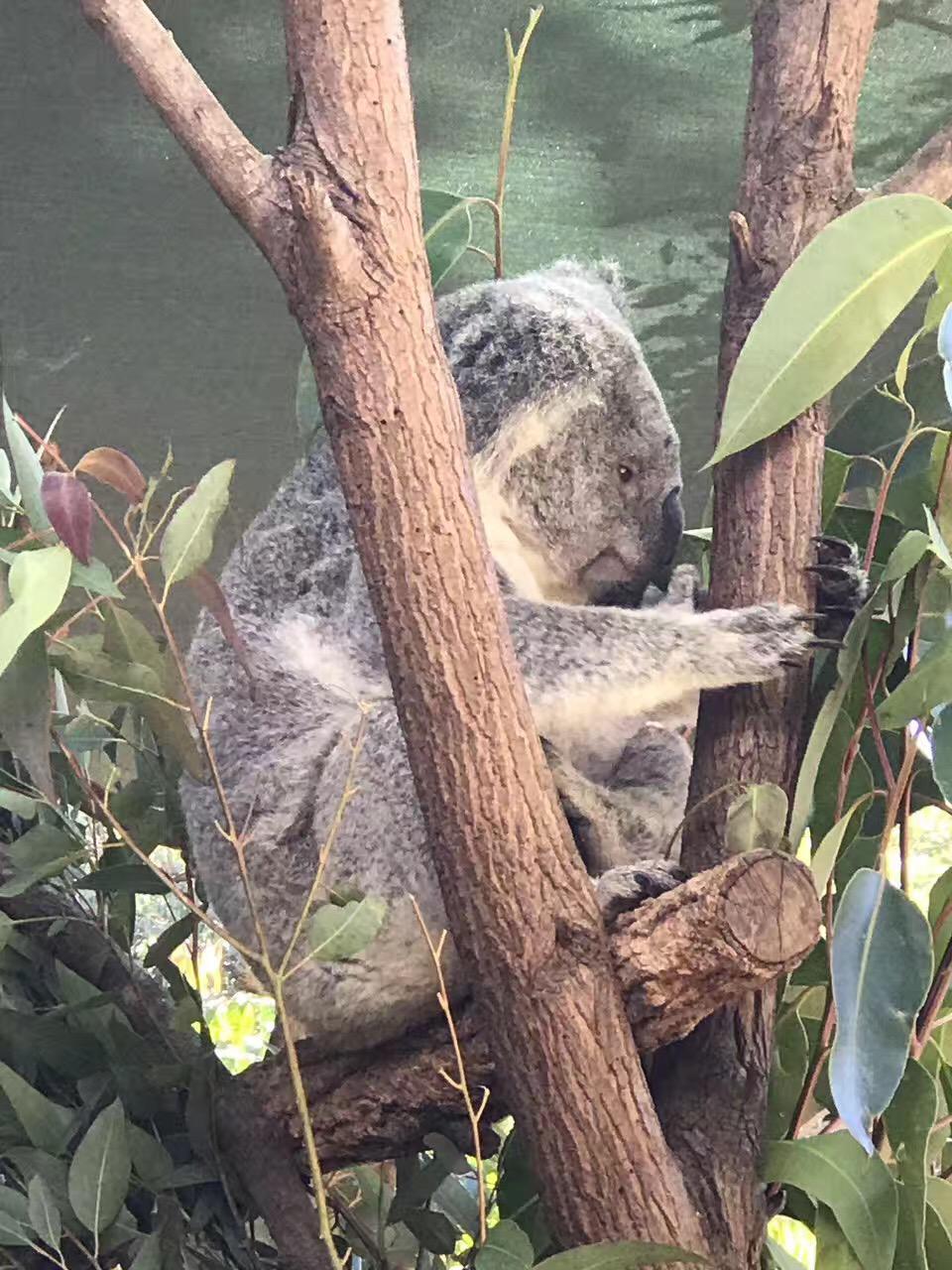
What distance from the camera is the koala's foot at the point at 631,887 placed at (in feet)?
4.25

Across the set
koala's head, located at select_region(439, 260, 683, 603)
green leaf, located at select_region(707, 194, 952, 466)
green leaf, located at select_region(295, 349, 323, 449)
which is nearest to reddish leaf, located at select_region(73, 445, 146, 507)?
green leaf, located at select_region(295, 349, 323, 449)

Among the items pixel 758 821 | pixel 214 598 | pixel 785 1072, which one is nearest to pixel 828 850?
pixel 758 821

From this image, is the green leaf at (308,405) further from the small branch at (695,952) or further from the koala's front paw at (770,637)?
the small branch at (695,952)

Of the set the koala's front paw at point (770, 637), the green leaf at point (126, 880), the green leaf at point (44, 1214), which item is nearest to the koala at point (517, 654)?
the koala's front paw at point (770, 637)

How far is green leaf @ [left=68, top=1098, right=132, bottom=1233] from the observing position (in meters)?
1.36

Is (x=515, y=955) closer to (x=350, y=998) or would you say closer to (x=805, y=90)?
(x=350, y=998)

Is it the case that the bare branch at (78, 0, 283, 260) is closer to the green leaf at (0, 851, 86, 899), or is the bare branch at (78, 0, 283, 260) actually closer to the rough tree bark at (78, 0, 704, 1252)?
the rough tree bark at (78, 0, 704, 1252)

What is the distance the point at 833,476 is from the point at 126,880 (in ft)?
3.06

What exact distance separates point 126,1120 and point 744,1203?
2.29 feet

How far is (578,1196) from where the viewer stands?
3.78 ft

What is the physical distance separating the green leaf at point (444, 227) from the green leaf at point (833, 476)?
0.50 metres

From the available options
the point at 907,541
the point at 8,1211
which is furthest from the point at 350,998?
the point at 907,541

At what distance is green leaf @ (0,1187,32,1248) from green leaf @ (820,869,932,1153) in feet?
2.81

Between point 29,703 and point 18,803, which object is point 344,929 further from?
point 18,803
